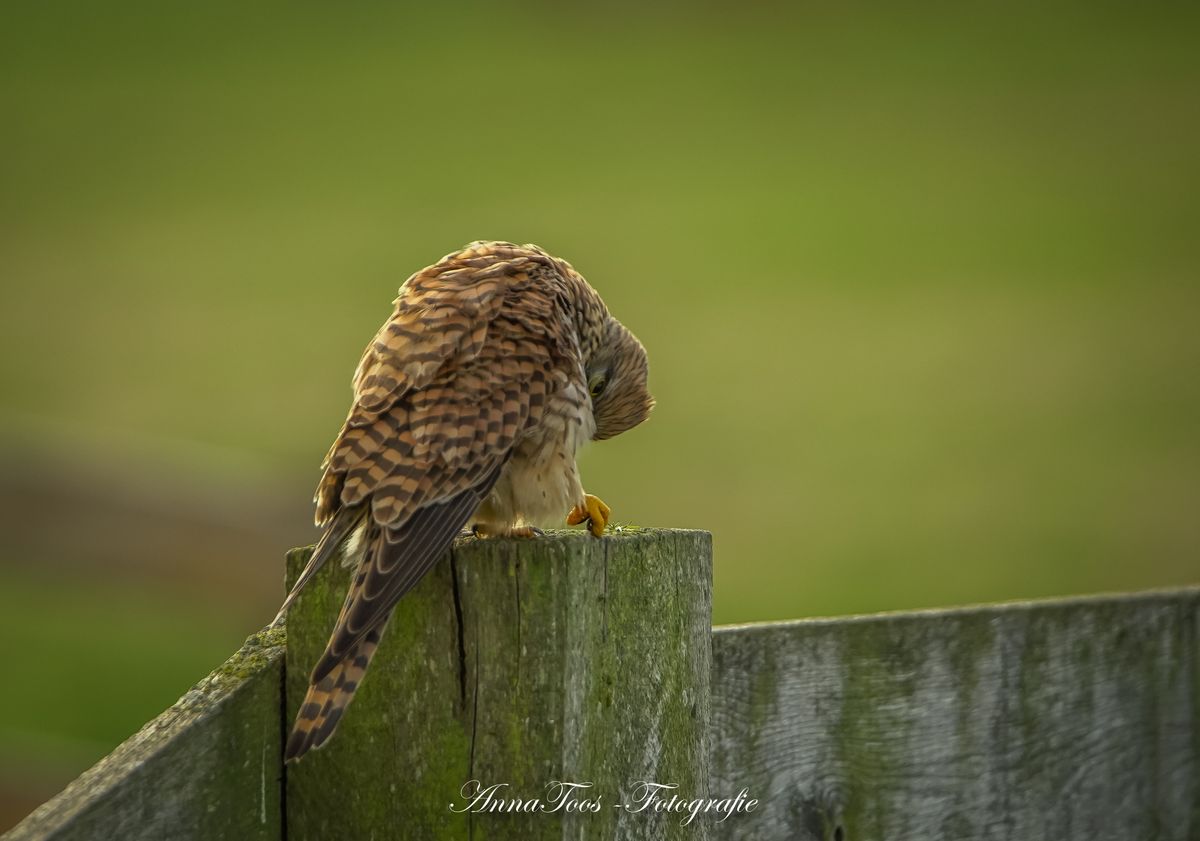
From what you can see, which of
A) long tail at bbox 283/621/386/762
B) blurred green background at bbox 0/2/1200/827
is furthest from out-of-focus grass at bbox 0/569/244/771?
long tail at bbox 283/621/386/762

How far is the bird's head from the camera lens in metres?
3.40

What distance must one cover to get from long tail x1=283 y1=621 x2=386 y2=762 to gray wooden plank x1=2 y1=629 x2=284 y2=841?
74mm

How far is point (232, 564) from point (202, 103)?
1759 cm

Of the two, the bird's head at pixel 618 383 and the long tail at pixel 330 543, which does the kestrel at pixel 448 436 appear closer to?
the long tail at pixel 330 543

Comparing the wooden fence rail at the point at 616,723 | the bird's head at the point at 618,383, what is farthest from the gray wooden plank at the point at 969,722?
the bird's head at the point at 618,383

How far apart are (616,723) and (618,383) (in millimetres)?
1725

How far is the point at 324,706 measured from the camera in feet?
5.74

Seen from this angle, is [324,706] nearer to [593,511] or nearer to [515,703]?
[515,703]

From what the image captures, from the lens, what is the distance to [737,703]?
212cm

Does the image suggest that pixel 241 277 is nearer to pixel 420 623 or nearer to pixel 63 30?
pixel 63 30

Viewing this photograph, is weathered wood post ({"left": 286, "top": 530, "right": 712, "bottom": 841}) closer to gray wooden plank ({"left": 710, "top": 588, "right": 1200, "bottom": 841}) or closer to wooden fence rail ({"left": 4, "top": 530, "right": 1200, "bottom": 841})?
wooden fence rail ({"left": 4, "top": 530, "right": 1200, "bottom": 841})

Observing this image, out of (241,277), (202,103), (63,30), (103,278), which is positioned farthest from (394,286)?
(63,30)
